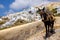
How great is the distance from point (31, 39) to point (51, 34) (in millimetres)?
3196

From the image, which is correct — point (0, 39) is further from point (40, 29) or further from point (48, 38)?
point (48, 38)

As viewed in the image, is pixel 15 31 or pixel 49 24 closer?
pixel 49 24

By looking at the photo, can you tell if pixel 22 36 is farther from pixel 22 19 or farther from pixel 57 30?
pixel 22 19

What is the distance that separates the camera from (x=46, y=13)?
68.1 feet

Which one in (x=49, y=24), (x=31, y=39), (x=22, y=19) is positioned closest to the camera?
(x=49, y=24)

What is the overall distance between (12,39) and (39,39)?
5.36 metres

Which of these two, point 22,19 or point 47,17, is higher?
point 47,17

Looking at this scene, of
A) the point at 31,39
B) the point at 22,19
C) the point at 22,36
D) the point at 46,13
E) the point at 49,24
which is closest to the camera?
the point at 46,13

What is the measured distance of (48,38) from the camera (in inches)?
847

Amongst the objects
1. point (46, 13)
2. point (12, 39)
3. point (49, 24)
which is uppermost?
point (46, 13)

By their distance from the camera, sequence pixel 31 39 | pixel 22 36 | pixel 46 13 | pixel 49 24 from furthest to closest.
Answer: pixel 22 36, pixel 31 39, pixel 49 24, pixel 46 13

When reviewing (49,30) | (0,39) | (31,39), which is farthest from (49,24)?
(0,39)

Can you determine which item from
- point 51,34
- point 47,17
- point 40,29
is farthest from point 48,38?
point 40,29

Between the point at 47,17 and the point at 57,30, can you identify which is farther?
the point at 57,30
